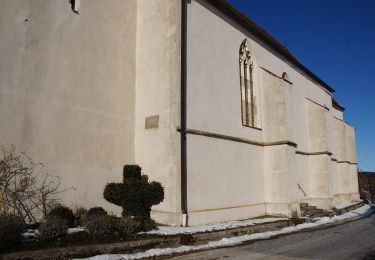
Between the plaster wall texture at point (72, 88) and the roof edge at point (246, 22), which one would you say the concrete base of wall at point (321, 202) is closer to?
the roof edge at point (246, 22)

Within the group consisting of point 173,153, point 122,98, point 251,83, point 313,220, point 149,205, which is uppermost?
point 251,83

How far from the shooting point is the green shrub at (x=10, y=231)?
23.4ft

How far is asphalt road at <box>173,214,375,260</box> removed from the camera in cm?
835

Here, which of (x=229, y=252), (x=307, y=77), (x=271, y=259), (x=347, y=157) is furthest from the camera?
(x=347, y=157)

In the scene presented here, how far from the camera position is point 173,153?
12141 millimetres

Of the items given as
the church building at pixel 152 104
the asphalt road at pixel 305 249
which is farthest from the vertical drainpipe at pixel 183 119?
the asphalt road at pixel 305 249

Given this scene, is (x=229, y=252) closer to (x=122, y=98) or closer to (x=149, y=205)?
(x=149, y=205)

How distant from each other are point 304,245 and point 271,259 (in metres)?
2.63

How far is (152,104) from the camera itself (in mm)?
13344

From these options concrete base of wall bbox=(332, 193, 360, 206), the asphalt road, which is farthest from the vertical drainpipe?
concrete base of wall bbox=(332, 193, 360, 206)

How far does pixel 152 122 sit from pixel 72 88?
3139 mm

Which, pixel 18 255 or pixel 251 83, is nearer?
pixel 18 255

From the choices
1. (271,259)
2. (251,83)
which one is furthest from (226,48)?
(271,259)

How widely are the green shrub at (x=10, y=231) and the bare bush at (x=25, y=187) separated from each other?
2566 millimetres
